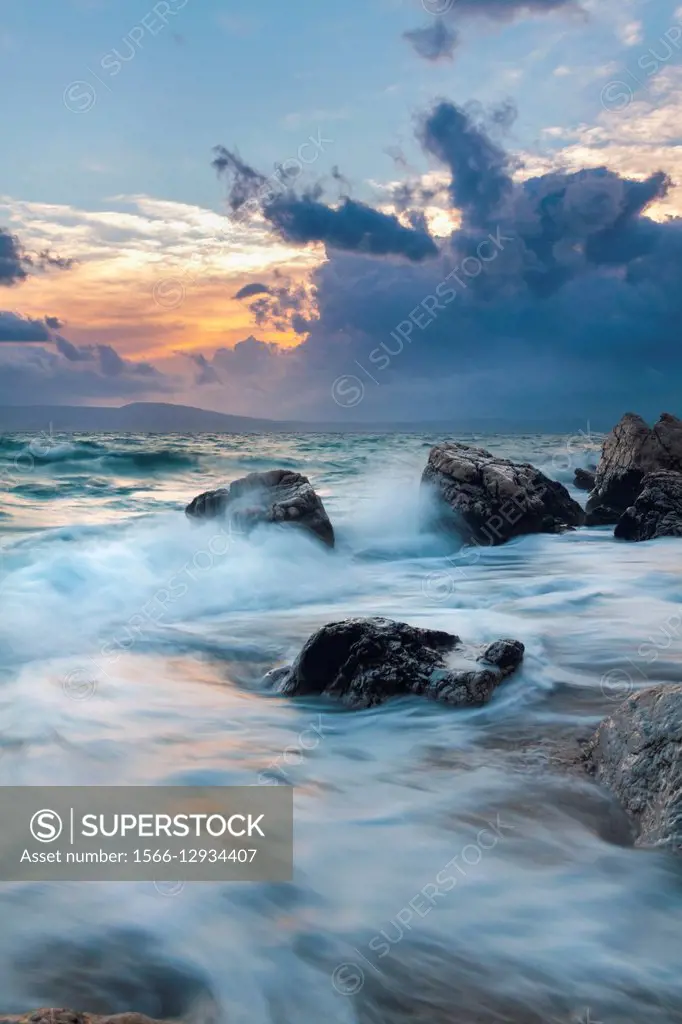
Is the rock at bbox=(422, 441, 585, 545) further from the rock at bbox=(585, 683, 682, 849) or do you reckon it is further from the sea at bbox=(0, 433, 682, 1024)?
the rock at bbox=(585, 683, 682, 849)

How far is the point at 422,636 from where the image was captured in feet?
23.8

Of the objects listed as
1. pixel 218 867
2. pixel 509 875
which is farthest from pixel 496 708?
pixel 218 867

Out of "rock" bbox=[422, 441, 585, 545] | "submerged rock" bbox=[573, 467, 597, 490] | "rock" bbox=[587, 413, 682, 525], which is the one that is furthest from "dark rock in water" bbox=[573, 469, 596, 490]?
"rock" bbox=[422, 441, 585, 545]

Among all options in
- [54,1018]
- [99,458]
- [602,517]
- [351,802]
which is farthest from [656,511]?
[99,458]

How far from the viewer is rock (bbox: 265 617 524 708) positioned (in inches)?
268

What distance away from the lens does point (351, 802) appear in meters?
5.47

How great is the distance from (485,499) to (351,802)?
11.4m

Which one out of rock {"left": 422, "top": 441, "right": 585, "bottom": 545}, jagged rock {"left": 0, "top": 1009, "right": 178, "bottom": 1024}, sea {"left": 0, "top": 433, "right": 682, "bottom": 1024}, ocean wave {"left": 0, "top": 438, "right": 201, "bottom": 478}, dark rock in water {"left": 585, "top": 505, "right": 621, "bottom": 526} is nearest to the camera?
jagged rock {"left": 0, "top": 1009, "right": 178, "bottom": 1024}

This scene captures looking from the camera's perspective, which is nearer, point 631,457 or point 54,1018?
point 54,1018

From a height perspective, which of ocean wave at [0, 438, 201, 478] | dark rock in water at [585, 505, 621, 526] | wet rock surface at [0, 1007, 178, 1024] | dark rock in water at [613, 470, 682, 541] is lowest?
ocean wave at [0, 438, 201, 478]

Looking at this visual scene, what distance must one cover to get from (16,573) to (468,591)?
728cm

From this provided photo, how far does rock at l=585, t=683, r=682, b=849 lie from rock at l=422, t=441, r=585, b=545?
10.7 m

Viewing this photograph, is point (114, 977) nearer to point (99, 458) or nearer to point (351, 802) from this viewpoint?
point (351, 802)

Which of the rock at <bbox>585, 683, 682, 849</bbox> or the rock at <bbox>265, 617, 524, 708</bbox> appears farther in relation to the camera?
the rock at <bbox>265, 617, 524, 708</bbox>
